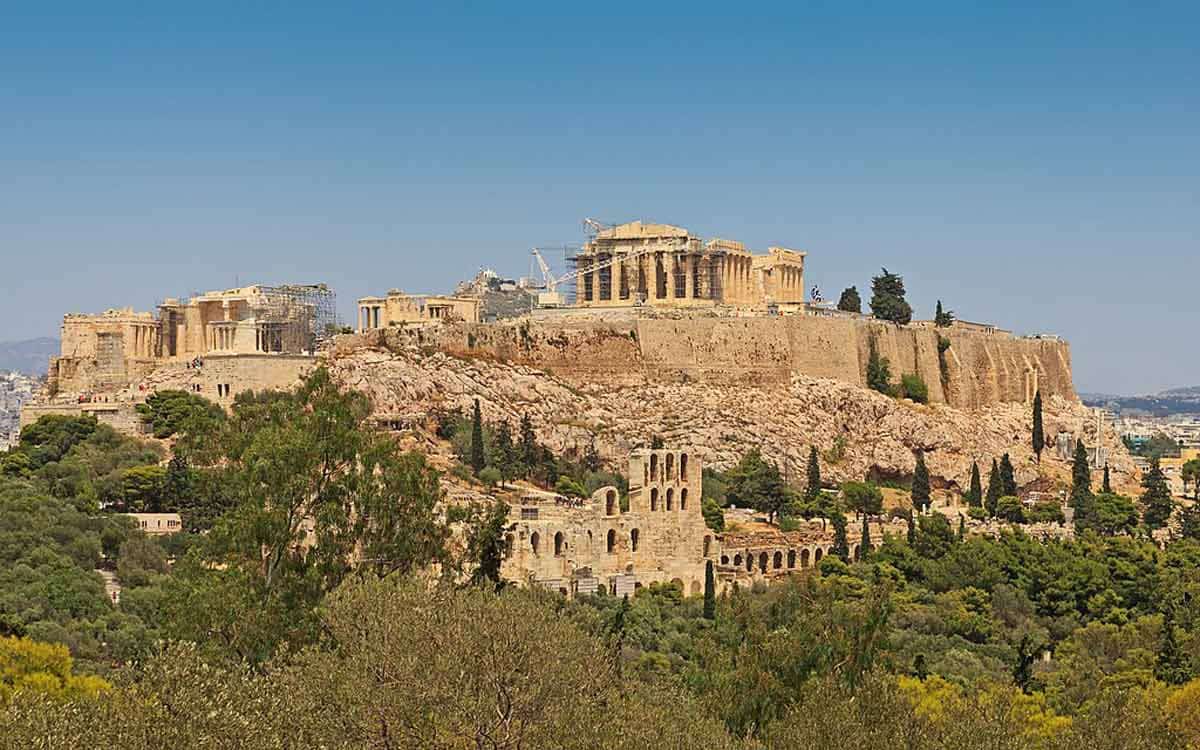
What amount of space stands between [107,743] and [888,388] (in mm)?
58248

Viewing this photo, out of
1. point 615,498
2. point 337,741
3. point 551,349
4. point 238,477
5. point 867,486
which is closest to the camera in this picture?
point 337,741

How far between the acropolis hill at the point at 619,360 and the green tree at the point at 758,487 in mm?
2186

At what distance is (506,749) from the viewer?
23.4m

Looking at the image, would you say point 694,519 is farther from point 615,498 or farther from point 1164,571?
point 1164,571

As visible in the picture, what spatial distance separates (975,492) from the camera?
64938 mm

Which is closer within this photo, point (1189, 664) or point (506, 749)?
point (506, 749)

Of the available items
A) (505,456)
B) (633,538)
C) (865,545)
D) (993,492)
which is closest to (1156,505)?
(993,492)

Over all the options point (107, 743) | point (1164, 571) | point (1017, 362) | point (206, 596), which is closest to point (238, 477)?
point (206, 596)

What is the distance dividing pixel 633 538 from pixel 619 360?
1945 cm

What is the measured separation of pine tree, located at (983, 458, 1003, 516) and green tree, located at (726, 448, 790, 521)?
21.0ft

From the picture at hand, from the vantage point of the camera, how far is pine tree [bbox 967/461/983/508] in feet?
211

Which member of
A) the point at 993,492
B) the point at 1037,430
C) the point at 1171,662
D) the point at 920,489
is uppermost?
the point at 1037,430

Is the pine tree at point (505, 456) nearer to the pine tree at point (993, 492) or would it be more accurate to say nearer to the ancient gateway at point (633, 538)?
the ancient gateway at point (633, 538)

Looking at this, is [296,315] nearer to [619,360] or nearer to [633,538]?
[619,360]
